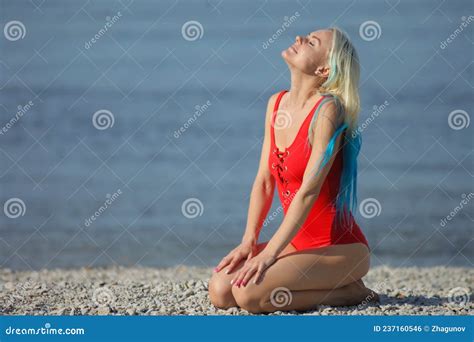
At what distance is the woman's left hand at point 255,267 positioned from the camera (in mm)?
4305

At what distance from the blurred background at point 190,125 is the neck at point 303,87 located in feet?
7.61

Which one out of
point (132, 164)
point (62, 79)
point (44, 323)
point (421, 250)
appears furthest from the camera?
point (62, 79)

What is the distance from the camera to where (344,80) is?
Answer: 173 inches

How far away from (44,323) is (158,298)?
0.83 metres

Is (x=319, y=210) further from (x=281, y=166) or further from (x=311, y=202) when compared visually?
(x=281, y=166)

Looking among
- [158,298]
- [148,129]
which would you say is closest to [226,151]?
[148,129]

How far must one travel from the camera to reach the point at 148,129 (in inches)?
469

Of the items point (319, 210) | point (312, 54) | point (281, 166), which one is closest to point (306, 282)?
point (319, 210)

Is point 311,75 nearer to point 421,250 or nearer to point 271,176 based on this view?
point 271,176

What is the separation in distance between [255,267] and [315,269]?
13.4 inches

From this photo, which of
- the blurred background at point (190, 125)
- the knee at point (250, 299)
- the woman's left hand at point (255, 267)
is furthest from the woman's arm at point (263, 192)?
the blurred background at point (190, 125)

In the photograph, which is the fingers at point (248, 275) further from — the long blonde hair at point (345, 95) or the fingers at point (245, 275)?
the long blonde hair at point (345, 95)

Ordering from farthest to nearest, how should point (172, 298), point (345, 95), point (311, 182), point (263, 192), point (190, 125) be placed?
point (190, 125)
point (172, 298)
point (263, 192)
point (345, 95)
point (311, 182)

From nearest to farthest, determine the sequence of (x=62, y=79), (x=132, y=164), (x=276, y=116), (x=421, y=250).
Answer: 1. (x=276, y=116)
2. (x=421, y=250)
3. (x=132, y=164)
4. (x=62, y=79)
